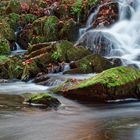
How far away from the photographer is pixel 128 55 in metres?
15.5

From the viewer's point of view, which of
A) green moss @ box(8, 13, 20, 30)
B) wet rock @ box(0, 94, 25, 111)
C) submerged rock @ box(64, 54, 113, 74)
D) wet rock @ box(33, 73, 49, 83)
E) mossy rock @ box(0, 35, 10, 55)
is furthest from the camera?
green moss @ box(8, 13, 20, 30)

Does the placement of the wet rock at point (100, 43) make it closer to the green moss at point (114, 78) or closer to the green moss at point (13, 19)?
the green moss at point (13, 19)

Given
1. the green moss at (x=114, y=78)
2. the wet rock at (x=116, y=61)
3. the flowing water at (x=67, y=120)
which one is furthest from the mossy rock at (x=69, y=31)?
the green moss at (x=114, y=78)

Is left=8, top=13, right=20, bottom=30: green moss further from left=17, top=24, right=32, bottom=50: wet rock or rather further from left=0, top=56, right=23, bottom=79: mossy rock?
left=0, top=56, right=23, bottom=79: mossy rock

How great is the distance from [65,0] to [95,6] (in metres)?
3.01

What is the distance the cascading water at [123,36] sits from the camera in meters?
15.9

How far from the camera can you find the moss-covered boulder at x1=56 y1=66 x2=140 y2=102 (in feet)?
31.6

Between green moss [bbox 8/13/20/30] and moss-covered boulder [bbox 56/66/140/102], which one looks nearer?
moss-covered boulder [bbox 56/66/140/102]

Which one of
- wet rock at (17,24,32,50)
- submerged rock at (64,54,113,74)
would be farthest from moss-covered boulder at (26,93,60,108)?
wet rock at (17,24,32,50)

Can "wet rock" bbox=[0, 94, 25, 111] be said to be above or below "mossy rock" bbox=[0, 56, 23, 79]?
below

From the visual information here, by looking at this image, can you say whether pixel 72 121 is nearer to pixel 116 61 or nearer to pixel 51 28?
pixel 116 61

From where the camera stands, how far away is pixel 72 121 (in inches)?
288

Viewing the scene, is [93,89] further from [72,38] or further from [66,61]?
[72,38]

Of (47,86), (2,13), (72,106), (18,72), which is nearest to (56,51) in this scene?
(18,72)
